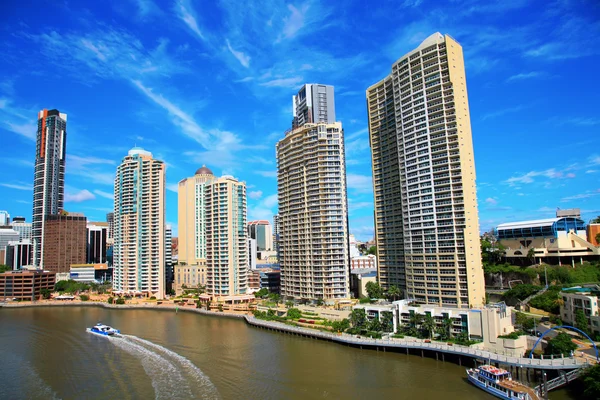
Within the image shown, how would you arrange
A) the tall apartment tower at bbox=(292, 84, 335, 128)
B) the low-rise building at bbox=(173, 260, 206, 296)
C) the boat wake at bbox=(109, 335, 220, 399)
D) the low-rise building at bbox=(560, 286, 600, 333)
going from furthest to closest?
1. the low-rise building at bbox=(173, 260, 206, 296)
2. the tall apartment tower at bbox=(292, 84, 335, 128)
3. the low-rise building at bbox=(560, 286, 600, 333)
4. the boat wake at bbox=(109, 335, 220, 399)

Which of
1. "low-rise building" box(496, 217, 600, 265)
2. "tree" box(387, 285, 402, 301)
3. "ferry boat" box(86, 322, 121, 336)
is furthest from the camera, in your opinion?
"low-rise building" box(496, 217, 600, 265)

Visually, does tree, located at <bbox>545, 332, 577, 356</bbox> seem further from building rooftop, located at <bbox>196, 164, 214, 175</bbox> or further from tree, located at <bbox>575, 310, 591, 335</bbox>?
building rooftop, located at <bbox>196, 164, 214, 175</bbox>

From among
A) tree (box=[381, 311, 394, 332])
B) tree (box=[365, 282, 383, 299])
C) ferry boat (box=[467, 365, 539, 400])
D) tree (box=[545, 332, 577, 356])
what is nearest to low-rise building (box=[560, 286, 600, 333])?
tree (box=[545, 332, 577, 356])

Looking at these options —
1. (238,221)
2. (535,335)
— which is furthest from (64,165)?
(535,335)

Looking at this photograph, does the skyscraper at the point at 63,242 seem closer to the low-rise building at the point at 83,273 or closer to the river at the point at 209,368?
the low-rise building at the point at 83,273

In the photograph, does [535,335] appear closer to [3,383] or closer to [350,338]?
[350,338]

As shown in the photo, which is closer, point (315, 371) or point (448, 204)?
point (315, 371)

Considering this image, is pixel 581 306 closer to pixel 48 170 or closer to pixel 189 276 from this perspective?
pixel 189 276
